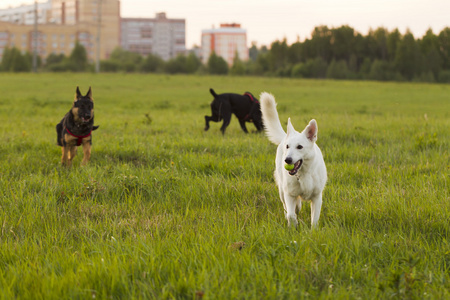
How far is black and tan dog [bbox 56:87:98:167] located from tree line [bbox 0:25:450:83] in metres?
49.2

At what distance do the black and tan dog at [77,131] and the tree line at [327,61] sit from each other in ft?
161

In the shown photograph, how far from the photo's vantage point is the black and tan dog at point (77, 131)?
6926 mm

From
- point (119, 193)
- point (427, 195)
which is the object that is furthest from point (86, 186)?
point (427, 195)

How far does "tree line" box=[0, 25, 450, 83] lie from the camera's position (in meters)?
59.9

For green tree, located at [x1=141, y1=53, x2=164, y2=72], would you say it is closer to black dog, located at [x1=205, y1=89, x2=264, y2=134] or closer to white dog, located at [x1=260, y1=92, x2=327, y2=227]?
black dog, located at [x1=205, y1=89, x2=264, y2=134]

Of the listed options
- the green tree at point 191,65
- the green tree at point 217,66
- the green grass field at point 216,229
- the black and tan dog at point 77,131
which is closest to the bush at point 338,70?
the green tree at point 217,66

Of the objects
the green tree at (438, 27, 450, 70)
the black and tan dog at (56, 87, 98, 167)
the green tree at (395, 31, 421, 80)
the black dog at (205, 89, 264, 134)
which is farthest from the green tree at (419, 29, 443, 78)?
the black and tan dog at (56, 87, 98, 167)

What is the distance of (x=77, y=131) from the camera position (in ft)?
23.0

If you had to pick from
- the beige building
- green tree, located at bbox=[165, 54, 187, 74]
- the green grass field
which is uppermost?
the beige building

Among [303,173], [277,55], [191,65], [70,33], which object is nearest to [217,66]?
[191,65]

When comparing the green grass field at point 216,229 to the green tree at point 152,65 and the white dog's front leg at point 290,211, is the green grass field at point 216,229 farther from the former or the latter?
the green tree at point 152,65

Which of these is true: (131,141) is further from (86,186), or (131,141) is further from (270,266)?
(270,266)

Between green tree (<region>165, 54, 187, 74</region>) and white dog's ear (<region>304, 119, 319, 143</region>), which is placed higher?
green tree (<region>165, 54, 187, 74</region>)

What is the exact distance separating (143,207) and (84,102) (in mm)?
3355
